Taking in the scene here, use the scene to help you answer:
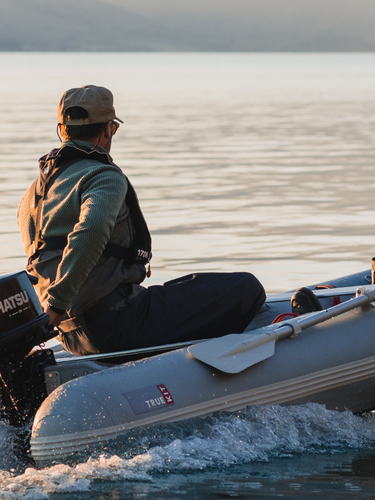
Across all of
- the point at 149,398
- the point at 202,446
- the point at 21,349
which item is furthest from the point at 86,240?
the point at 202,446

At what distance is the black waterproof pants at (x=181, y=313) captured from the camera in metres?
3.65

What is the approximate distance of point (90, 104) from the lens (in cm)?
356

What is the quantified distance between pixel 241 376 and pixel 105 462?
676 millimetres

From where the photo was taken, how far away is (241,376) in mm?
3641

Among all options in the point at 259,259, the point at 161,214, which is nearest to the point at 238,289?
the point at 259,259

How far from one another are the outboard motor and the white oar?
0.59 meters

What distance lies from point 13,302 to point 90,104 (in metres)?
0.81

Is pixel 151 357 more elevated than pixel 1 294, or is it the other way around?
pixel 1 294

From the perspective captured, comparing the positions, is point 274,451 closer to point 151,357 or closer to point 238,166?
A: point 151,357

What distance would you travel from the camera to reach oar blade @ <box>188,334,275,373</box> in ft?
11.7

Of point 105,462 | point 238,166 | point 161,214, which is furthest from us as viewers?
point 238,166

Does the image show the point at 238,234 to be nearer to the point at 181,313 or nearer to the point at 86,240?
the point at 181,313

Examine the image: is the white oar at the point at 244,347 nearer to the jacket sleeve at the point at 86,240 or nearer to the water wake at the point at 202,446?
the water wake at the point at 202,446

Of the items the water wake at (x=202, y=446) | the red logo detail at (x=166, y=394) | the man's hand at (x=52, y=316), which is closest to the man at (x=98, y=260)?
the man's hand at (x=52, y=316)
